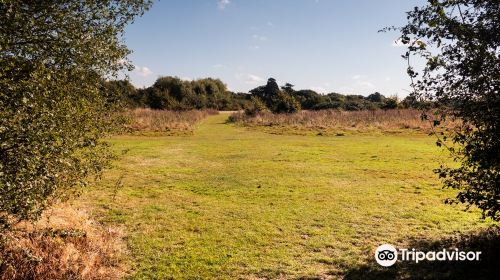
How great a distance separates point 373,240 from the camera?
8.03 m

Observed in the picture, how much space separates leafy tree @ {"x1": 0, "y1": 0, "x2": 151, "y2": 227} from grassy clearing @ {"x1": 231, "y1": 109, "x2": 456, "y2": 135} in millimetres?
22638

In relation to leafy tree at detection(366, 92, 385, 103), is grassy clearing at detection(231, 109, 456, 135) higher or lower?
lower

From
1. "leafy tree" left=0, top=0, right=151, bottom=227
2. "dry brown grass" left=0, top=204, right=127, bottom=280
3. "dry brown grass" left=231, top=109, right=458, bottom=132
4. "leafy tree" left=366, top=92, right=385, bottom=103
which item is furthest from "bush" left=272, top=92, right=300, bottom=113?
"leafy tree" left=366, top=92, right=385, bottom=103

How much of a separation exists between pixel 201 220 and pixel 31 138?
16.5 ft

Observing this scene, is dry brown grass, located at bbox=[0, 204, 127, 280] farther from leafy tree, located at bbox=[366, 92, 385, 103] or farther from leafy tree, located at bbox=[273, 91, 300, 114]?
leafy tree, located at bbox=[366, 92, 385, 103]

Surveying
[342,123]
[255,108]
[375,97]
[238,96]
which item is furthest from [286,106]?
[238,96]

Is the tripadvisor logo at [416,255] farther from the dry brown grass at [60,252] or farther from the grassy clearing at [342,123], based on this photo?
the grassy clearing at [342,123]

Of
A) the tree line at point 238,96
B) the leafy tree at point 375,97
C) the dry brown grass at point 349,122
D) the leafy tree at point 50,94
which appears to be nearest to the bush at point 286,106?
the tree line at point 238,96

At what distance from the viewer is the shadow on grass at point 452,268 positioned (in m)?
6.27

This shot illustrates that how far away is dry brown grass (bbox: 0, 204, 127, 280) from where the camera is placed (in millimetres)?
5945

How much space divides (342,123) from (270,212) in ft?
78.3

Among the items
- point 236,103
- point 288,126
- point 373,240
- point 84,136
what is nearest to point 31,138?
point 84,136

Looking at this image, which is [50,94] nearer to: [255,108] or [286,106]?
[286,106]

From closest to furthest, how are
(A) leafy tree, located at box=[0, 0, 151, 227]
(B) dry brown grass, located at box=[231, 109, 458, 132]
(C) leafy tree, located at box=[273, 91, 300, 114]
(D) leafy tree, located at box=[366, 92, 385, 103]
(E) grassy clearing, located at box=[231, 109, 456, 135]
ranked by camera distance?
(A) leafy tree, located at box=[0, 0, 151, 227] → (E) grassy clearing, located at box=[231, 109, 456, 135] → (B) dry brown grass, located at box=[231, 109, 458, 132] → (C) leafy tree, located at box=[273, 91, 300, 114] → (D) leafy tree, located at box=[366, 92, 385, 103]
